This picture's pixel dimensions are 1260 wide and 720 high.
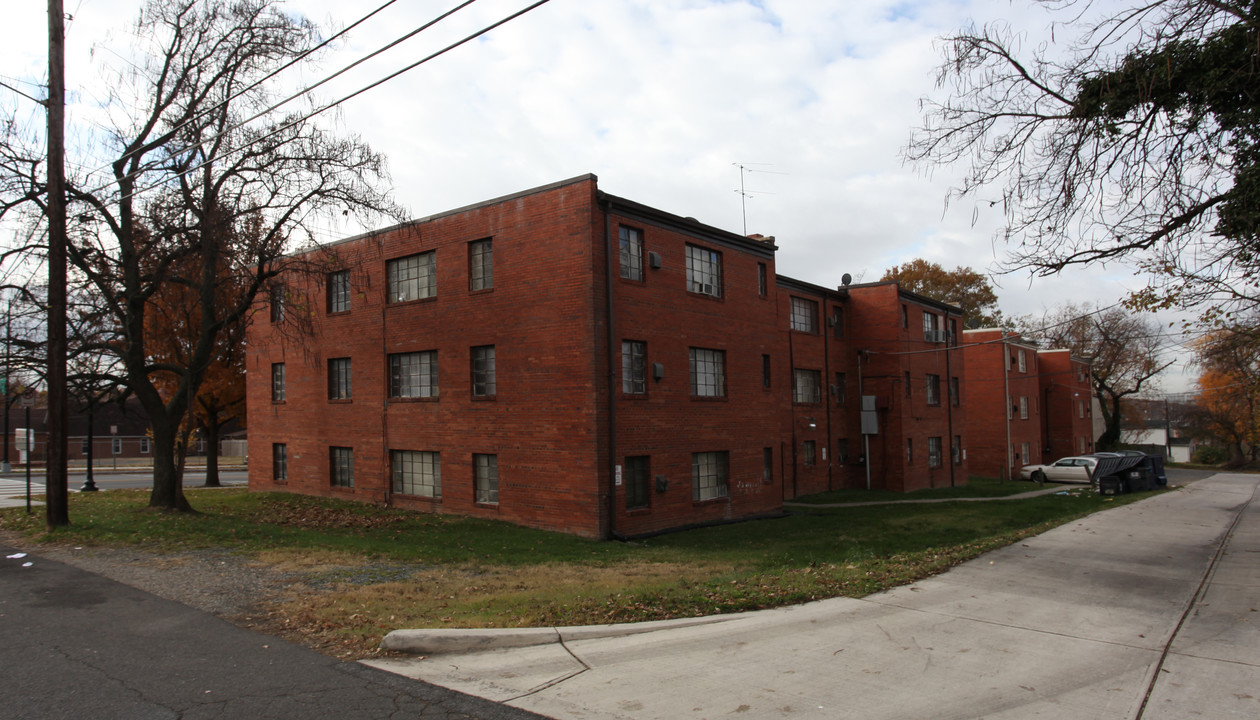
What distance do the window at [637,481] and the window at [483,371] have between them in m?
4.10

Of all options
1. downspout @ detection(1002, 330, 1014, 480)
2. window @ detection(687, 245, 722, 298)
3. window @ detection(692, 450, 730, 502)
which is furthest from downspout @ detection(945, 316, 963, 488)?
window @ detection(692, 450, 730, 502)

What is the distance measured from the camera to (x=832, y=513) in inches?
963

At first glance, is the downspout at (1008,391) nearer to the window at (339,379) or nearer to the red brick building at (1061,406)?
the red brick building at (1061,406)

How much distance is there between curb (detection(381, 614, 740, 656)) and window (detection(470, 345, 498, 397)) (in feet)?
41.4

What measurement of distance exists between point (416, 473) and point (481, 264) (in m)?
6.41

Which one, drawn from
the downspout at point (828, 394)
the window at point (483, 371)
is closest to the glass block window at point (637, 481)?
the window at point (483, 371)

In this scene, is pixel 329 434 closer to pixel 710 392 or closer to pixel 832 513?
pixel 710 392

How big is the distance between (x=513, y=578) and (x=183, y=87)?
14804 millimetres

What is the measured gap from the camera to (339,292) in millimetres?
24047

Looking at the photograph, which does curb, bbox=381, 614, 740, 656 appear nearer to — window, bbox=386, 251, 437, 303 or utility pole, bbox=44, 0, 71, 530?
utility pole, bbox=44, 0, 71, 530

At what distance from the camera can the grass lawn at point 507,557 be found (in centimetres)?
830

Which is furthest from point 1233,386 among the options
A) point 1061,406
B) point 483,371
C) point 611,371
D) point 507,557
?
point 1061,406

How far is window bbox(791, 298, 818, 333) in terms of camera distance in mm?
30031

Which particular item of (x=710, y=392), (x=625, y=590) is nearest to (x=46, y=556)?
(x=625, y=590)
